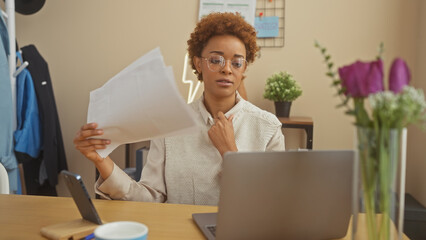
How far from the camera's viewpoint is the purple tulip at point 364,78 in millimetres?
509

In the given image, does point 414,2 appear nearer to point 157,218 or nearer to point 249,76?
point 249,76

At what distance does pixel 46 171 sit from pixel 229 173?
2.14 m

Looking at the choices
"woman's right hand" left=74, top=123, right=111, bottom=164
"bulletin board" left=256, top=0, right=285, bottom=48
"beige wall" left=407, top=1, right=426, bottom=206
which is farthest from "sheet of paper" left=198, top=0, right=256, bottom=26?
"woman's right hand" left=74, top=123, right=111, bottom=164

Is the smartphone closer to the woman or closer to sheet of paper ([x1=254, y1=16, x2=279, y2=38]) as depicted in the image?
the woman

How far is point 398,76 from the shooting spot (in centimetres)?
50

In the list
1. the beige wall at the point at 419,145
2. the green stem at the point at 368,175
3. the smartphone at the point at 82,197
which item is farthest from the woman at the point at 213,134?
the beige wall at the point at 419,145

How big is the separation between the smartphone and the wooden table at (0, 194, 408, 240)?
0.25 ft

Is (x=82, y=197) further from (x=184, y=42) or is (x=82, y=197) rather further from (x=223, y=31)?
(x=184, y=42)

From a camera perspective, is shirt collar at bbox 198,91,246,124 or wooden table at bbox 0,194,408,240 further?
shirt collar at bbox 198,91,246,124

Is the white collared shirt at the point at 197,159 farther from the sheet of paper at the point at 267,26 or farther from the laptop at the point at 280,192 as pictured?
the sheet of paper at the point at 267,26

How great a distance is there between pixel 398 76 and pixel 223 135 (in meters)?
0.80

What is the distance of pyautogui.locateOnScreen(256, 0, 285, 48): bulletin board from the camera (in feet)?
8.25

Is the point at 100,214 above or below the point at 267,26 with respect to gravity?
below

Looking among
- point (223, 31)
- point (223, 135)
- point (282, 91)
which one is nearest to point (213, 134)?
point (223, 135)
